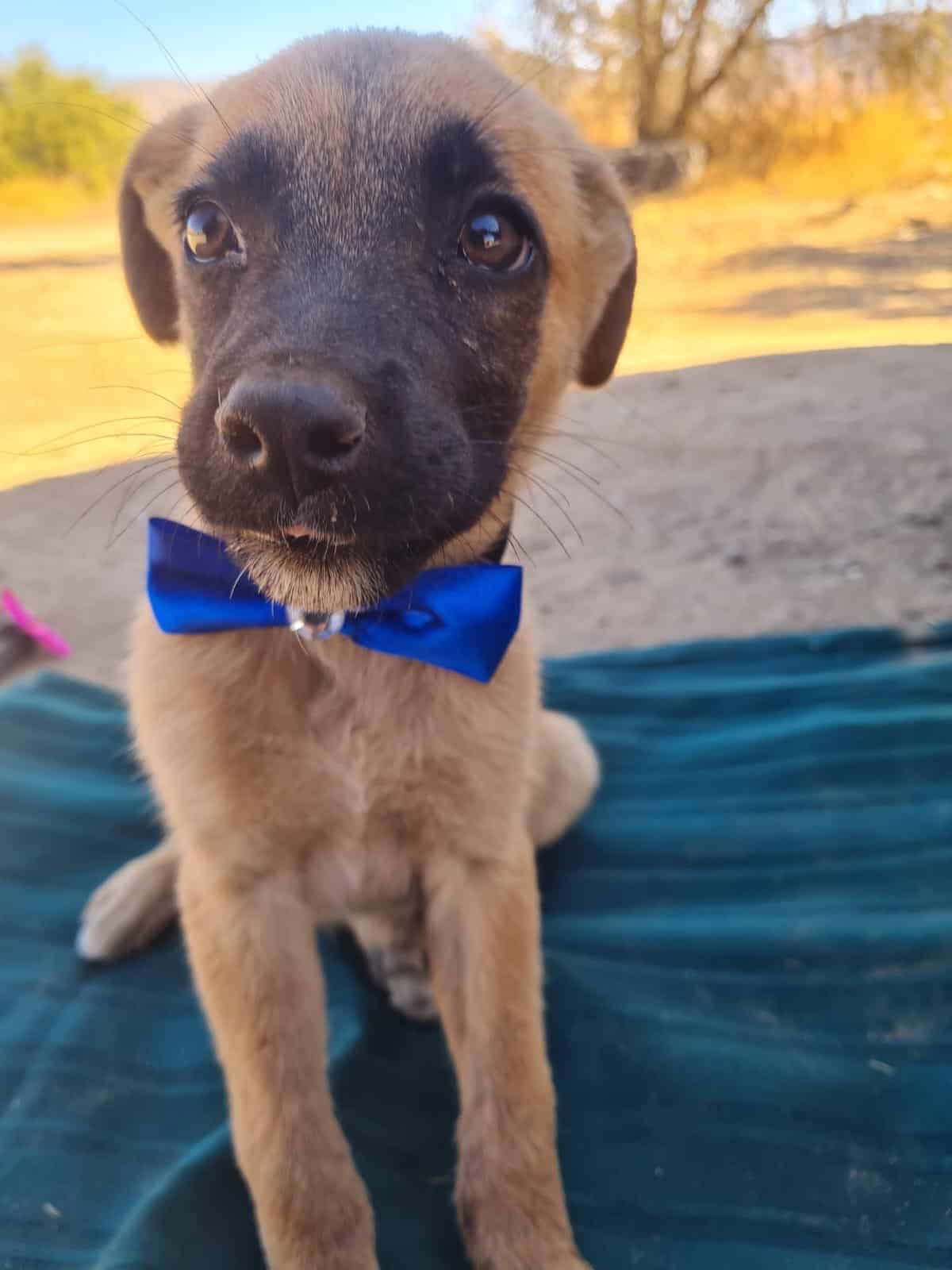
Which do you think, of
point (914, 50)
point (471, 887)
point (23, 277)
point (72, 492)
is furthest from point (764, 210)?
point (471, 887)

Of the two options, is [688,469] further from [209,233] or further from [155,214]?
[209,233]

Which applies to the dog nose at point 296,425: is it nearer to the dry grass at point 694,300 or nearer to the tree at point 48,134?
the dry grass at point 694,300

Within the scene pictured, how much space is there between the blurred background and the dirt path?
0.02 m

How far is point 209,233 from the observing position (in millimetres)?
1634

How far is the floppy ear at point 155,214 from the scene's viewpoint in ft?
6.19

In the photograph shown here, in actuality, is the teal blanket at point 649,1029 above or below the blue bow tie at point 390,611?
below

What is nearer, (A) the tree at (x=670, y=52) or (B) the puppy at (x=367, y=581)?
(B) the puppy at (x=367, y=581)

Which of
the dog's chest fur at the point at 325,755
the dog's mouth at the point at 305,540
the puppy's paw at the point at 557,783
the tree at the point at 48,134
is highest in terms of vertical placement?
the tree at the point at 48,134

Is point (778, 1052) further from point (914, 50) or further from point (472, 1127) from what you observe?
point (914, 50)

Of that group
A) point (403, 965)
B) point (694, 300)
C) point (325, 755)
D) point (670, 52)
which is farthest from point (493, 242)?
point (670, 52)

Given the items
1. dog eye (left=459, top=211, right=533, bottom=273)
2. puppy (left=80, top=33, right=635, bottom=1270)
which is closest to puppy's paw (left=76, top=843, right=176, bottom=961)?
puppy (left=80, top=33, right=635, bottom=1270)

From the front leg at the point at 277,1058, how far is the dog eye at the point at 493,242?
108cm

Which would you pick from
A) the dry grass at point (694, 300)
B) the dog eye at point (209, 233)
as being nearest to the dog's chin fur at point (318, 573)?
the dog eye at point (209, 233)

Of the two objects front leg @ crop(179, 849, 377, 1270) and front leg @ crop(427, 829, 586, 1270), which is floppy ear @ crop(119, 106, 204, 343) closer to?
front leg @ crop(179, 849, 377, 1270)
